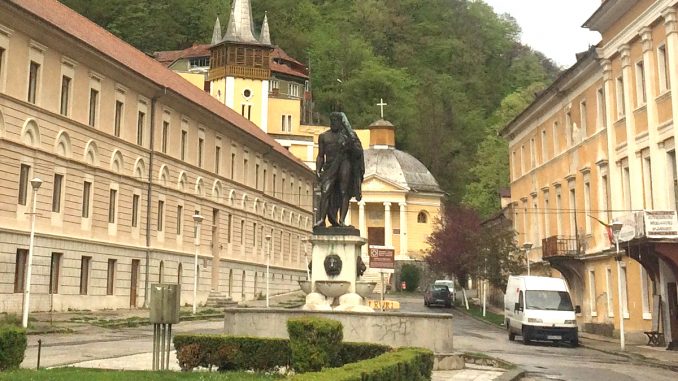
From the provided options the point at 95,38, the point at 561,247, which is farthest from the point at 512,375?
the point at 95,38

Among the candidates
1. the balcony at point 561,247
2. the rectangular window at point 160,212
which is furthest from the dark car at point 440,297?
the rectangular window at point 160,212

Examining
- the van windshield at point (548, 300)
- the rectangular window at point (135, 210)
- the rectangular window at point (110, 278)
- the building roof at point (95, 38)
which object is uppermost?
the building roof at point (95, 38)

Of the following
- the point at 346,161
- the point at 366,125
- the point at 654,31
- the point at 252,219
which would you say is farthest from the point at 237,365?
the point at 366,125

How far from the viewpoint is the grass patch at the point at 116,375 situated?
34.6ft

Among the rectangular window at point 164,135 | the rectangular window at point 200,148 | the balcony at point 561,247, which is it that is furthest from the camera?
the rectangular window at point 200,148

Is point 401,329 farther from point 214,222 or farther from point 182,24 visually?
point 182,24

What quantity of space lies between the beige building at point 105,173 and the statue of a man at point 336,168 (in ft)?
47.4

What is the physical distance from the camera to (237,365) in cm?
1291

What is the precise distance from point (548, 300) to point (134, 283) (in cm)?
1999

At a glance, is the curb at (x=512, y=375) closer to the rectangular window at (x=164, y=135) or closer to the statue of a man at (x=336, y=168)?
the statue of a man at (x=336, y=168)

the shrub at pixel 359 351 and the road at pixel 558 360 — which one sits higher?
the shrub at pixel 359 351

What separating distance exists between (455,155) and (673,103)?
7334 cm

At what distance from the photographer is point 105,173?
33.5 m

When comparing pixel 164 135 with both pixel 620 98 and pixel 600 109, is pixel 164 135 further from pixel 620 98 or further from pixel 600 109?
pixel 620 98
